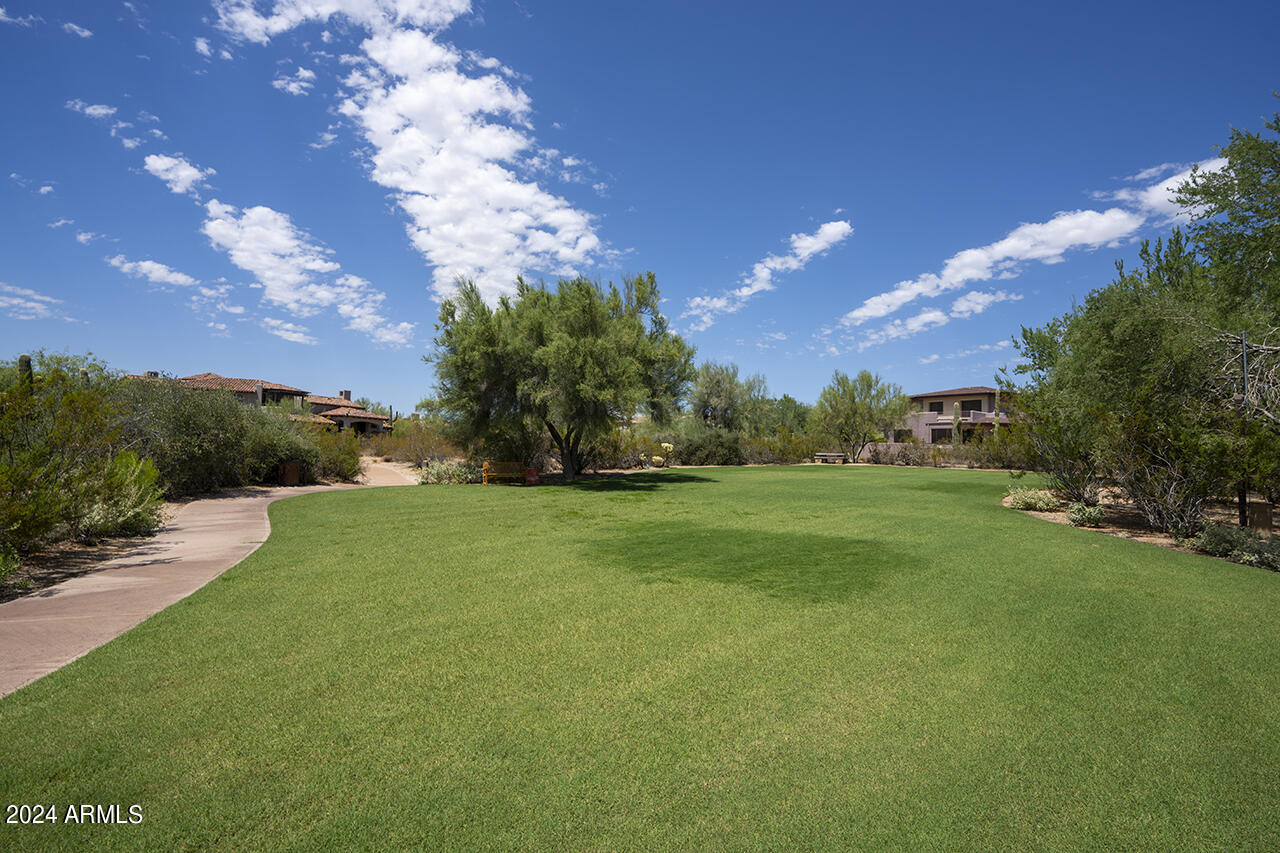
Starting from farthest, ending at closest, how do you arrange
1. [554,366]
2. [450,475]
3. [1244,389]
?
[450,475] < [554,366] < [1244,389]

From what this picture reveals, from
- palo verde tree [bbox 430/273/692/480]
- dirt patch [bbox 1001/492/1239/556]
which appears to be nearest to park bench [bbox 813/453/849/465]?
palo verde tree [bbox 430/273/692/480]

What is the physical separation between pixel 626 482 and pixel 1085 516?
13.9 metres

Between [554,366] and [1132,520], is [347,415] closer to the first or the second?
[554,366]

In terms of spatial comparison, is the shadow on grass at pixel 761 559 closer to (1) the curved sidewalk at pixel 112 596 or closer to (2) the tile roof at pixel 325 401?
(1) the curved sidewalk at pixel 112 596

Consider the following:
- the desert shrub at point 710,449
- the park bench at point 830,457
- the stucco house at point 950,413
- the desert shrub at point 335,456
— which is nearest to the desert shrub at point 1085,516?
the desert shrub at point 335,456

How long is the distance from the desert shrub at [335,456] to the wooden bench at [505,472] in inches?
215

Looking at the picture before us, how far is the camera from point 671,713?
3.56 m

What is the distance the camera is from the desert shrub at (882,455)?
37.7 meters

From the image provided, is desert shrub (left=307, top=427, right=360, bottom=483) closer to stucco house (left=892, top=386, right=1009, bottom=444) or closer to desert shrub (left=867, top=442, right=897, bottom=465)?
desert shrub (left=867, top=442, right=897, bottom=465)

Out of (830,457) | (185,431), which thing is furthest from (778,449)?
(185,431)

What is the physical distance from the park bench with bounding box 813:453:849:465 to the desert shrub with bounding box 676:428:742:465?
6.66m

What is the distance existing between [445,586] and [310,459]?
56.6 ft

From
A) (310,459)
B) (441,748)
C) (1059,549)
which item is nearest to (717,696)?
(441,748)

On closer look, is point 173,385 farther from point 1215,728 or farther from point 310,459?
point 1215,728
